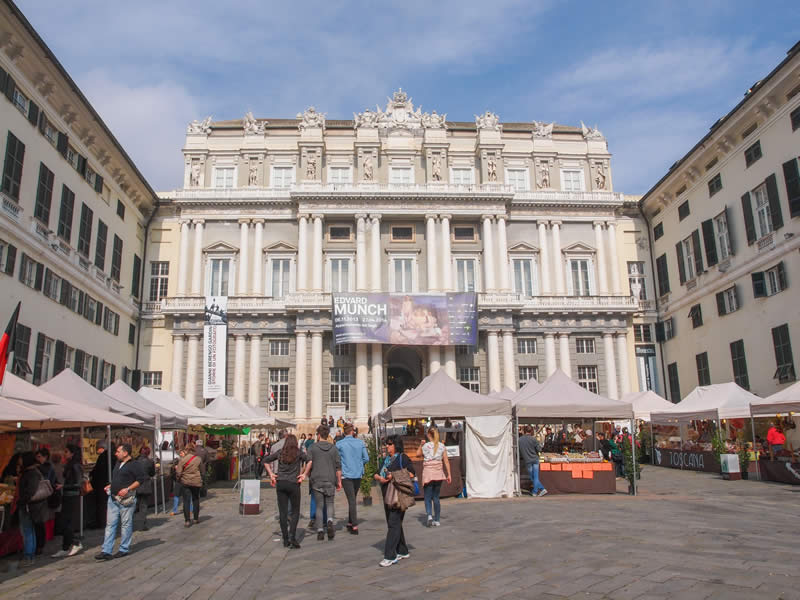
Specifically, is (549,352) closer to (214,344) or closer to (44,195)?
(214,344)

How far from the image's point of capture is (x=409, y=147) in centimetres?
4034

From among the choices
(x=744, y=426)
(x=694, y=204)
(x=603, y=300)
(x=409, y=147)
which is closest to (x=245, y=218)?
(x=409, y=147)

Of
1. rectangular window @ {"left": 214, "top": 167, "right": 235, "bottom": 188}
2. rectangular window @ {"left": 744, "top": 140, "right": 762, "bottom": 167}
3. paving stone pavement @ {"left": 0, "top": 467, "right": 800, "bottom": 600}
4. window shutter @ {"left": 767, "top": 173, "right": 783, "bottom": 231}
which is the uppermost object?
rectangular window @ {"left": 214, "top": 167, "right": 235, "bottom": 188}

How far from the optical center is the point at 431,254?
37.6 m

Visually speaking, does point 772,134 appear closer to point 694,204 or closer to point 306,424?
point 694,204

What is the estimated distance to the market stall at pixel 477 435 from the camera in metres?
16.8

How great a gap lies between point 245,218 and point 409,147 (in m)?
11.1

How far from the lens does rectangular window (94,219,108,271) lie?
30.9 meters

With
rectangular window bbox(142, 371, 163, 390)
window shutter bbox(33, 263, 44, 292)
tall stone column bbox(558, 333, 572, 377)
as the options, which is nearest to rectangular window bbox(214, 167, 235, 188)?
rectangular window bbox(142, 371, 163, 390)

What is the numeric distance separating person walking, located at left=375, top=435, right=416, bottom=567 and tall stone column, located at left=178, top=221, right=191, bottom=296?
3019 centimetres

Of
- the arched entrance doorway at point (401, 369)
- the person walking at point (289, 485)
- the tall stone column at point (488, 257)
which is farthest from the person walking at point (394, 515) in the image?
the arched entrance doorway at point (401, 369)

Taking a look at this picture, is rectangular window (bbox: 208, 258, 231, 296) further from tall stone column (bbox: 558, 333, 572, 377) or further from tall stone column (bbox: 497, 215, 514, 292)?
tall stone column (bbox: 558, 333, 572, 377)

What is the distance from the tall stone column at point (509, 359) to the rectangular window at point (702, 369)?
9.60 meters

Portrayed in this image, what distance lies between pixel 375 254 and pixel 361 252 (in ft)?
2.81
